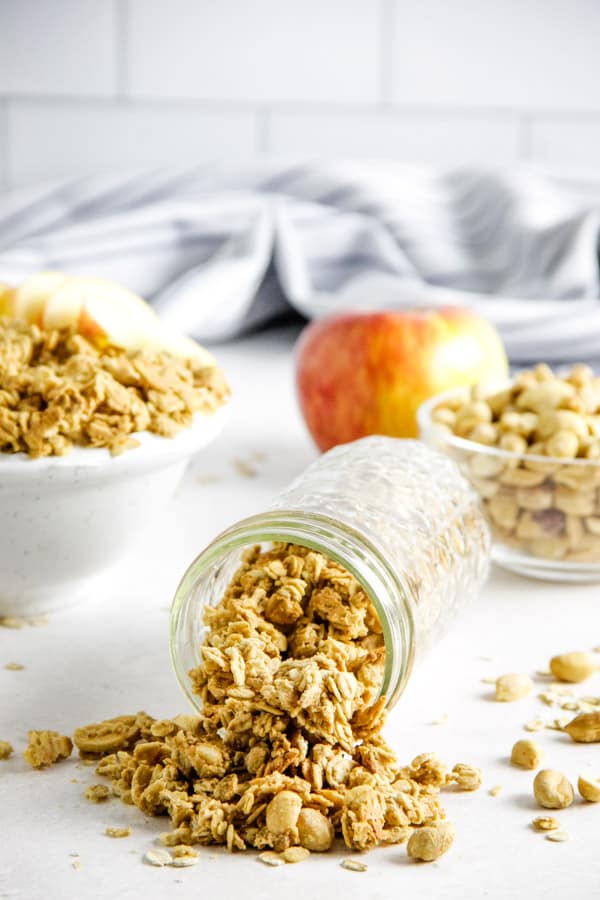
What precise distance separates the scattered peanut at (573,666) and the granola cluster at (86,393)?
0.84ft

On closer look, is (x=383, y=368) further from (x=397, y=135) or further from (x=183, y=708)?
(x=397, y=135)

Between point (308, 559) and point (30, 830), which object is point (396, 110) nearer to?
point (308, 559)

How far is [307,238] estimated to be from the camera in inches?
59.2

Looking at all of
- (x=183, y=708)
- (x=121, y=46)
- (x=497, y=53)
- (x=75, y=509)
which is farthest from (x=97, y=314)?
(x=497, y=53)

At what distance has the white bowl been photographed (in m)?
0.67

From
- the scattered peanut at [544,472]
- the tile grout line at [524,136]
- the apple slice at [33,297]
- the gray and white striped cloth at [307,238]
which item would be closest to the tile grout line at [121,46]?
the gray and white striped cloth at [307,238]

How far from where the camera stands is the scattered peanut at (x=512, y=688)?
67 cm

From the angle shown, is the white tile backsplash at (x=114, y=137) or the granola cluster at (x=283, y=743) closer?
the granola cluster at (x=283, y=743)

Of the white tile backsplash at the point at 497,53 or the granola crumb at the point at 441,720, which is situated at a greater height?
the white tile backsplash at the point at 497,53

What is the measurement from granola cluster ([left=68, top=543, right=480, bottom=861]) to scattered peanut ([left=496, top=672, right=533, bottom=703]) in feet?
0.30

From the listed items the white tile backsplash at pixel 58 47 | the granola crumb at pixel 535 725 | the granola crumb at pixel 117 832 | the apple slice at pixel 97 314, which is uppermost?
the white tile backsplash at pixel 58 47

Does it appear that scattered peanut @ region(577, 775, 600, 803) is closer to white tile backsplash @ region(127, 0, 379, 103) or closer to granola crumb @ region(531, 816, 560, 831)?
granola crumb @ region(531, 816, 560, 831)

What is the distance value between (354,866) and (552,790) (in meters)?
0.11

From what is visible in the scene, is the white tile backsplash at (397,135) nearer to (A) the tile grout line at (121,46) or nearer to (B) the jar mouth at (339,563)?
(A) the tile grout line at (121,46)
